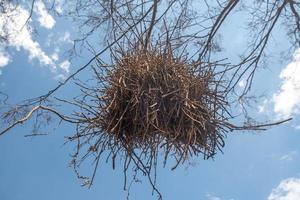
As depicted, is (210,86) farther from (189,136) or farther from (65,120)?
(65,120)

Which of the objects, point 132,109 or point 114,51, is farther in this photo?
point 114,51

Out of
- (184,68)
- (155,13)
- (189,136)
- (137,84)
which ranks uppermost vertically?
(155,13)

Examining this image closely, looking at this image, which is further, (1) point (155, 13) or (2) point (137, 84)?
(1) point (155, 13)

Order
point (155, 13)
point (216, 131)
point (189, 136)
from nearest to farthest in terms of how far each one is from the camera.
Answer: point (189, 136) → point (216, 131) → point (155, 13)

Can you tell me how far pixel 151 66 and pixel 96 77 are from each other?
209mm

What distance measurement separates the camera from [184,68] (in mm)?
1629

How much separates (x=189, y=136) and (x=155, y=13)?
78 cm

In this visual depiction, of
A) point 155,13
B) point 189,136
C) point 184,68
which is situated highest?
point 155,13

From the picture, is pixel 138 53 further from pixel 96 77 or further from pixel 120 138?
pixel 120 138

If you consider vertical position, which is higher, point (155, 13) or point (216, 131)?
point (155, 13)

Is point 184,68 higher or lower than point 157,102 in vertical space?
higher

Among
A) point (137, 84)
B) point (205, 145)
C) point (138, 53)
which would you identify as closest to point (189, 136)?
point (205, 145)

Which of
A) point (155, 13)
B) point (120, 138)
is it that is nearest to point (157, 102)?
point (120, 138)

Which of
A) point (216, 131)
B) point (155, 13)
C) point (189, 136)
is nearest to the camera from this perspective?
point (189, 136)
